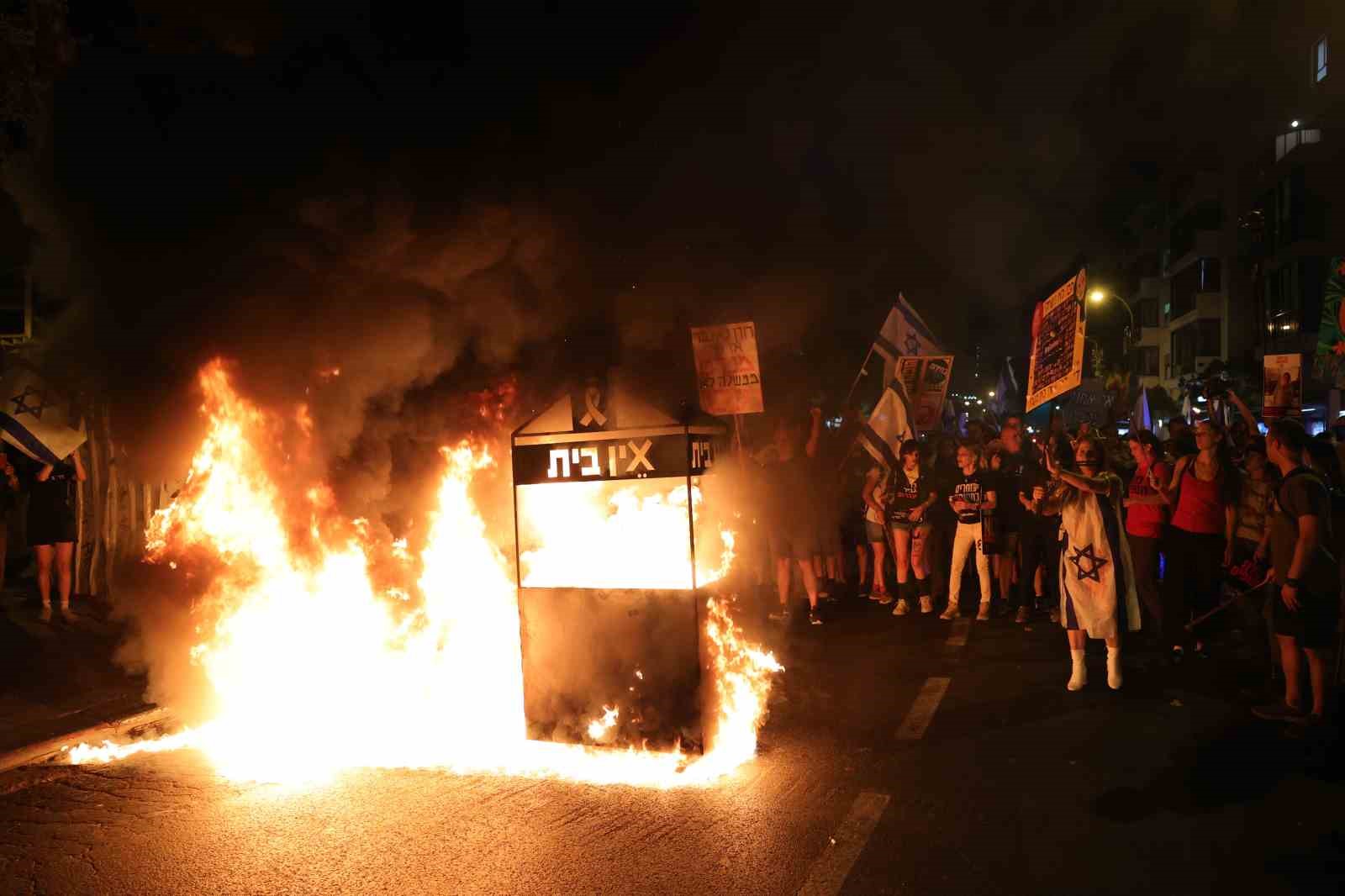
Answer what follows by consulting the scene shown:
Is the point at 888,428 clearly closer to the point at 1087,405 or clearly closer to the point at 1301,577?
the point at 1301,577

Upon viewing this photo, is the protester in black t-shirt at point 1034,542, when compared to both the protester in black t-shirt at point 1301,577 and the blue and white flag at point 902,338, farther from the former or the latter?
the protester in black t-shirt at point 1301,577

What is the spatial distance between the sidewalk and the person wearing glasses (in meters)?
7.35

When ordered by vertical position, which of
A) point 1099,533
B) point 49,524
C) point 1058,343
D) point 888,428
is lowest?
point 1099,533

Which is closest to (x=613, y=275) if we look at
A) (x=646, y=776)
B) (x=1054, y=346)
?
(x=646, y=776)

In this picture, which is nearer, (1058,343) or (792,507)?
(1058,343)

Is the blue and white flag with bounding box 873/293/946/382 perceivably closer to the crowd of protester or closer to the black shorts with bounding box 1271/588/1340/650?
the crowd of protester

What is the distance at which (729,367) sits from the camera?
9.31 metres

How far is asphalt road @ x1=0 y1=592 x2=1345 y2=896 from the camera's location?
3871 millimetres

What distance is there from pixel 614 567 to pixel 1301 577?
14.7 feet

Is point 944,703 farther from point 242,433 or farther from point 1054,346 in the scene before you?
point 242,433

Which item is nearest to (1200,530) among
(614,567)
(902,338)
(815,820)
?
(902,338)

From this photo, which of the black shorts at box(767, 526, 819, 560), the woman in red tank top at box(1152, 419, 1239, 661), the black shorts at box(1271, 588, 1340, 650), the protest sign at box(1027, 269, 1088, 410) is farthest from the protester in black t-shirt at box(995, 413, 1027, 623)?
the black shorts at box(1271, 588, 1340, 650)

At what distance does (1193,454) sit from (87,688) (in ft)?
32.7

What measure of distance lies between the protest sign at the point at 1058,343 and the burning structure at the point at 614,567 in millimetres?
4572
